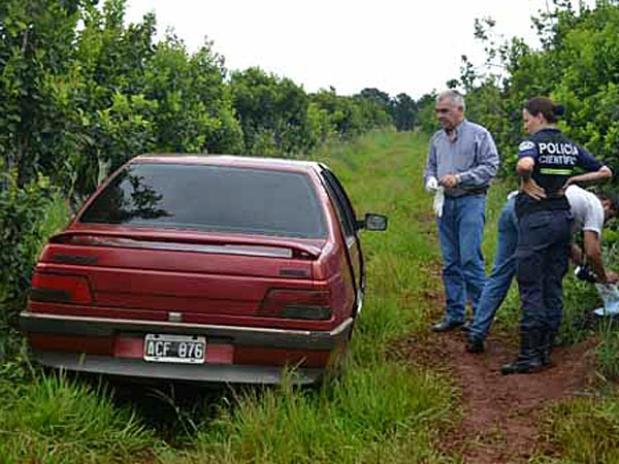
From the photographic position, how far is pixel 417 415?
→ 4.64m

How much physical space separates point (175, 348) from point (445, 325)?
327 centimetres

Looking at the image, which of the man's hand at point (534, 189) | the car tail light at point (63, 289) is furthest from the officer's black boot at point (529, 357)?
the car tail light at point (63, 289)

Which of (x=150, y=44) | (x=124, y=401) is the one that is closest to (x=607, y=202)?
(x=124, y=401)

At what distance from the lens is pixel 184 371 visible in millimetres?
4473

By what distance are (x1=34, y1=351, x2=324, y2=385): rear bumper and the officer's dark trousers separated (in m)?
1.90

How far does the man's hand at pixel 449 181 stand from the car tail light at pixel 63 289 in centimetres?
337

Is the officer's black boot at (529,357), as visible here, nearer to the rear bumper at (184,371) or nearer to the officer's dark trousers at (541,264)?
the officer's dark trousers at (541,264)

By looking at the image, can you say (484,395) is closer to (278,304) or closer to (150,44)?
(278,304)

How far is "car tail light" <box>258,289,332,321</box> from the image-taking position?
4.51 metres

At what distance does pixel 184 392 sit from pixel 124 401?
341 millimetres

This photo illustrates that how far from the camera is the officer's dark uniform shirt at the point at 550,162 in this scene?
5.71 metres

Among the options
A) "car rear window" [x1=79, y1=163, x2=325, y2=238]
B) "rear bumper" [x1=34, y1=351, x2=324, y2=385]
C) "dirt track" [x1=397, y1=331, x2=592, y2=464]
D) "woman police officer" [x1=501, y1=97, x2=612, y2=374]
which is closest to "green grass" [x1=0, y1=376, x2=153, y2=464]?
"rear bumper" [x1=34, y1=351, x2=324, y2=385]

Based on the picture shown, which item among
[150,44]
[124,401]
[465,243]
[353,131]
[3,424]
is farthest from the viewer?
[353,131]

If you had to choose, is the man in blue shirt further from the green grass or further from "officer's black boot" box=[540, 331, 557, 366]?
the green grass
